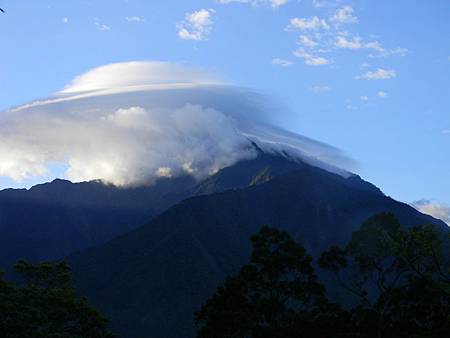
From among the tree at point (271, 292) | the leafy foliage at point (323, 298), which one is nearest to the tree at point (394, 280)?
the leafy foliage at point (323, 298)

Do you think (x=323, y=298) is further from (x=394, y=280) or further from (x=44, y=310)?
(x=44, y=310)

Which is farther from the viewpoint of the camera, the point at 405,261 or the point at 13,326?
the point at 405,261

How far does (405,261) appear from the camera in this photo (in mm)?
53562

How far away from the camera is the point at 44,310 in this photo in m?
49.4

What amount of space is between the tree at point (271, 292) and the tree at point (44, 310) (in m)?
14.4

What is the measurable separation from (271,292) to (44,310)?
2268cm

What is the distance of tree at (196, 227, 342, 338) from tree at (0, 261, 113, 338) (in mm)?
14362

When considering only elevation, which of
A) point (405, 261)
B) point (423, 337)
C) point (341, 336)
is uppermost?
point (405, 261)

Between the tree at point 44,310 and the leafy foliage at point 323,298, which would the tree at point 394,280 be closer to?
the leafy foliage at point 323,298

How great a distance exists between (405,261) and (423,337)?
283 inches

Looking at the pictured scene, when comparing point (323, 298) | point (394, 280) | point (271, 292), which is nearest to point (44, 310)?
point (271, 292)

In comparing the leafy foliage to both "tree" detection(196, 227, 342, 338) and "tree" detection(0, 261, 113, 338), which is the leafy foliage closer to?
"tree" detection(196, 227, 342, 338)

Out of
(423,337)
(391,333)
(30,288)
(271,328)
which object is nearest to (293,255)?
(271,328)

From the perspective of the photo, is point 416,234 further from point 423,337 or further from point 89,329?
point 89,329
